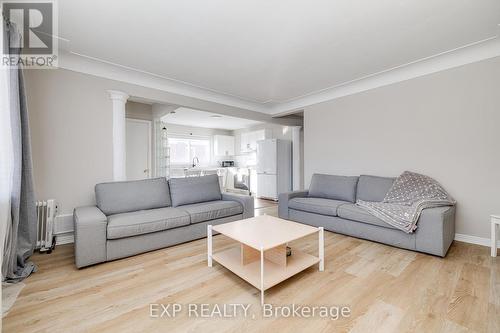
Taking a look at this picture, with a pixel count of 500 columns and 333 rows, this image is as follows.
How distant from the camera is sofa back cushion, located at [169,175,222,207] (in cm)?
334

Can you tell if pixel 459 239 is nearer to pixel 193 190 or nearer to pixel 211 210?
pixel 211 210

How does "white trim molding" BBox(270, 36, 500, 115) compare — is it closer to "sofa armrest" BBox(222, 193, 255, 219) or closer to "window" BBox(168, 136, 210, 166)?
"sofa armrest" BBox(222, 193, 255, 219)

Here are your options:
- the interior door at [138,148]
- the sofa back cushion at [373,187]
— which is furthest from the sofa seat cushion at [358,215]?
the interior door at [138,148]

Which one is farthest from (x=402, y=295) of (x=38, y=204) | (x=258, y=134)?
(x=258, y=134)

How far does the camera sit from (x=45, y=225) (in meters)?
2.68

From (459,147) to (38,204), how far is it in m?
5.37

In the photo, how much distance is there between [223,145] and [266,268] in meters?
6.63

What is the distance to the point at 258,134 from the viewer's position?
743cm

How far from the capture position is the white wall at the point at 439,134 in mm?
2734

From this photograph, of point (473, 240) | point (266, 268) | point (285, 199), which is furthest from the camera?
point (285, 199)

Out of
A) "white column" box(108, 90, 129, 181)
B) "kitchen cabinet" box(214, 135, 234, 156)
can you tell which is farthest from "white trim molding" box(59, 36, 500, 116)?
"kitchen cabinet" box(214, 135, 234, 156)

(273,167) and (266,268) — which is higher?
(273,167)

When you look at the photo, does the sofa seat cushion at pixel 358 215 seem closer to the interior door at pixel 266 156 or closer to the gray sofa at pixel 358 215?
the gray sofa at pixel 358 215

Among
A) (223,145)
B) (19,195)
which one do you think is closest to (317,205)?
(19,195)
